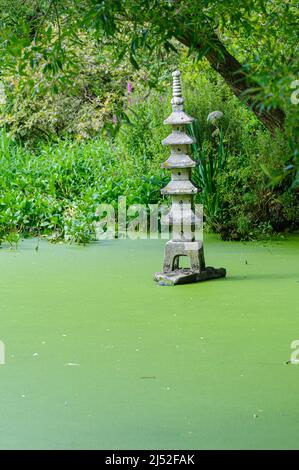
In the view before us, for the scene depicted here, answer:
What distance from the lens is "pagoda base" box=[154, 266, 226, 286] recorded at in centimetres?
577

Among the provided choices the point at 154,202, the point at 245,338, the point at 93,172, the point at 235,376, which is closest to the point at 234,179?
the point at 154,202

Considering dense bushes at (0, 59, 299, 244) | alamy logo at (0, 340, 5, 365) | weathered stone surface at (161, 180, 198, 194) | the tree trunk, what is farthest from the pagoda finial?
alamy logo at (0, 340, 5, 365)

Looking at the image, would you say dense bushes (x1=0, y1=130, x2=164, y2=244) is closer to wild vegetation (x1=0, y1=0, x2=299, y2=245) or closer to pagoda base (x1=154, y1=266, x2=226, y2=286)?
wild vegetation (x1=0, y1=0, x2=299, y2=245)

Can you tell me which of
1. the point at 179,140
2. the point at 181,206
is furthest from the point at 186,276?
the point at 179,140

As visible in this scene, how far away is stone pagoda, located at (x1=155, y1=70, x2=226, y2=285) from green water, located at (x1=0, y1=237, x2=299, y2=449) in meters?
0.16

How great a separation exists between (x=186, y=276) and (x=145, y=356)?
180 cm

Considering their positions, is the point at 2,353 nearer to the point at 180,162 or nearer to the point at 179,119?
the point at 180,162

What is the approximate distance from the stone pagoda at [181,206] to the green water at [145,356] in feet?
0.53

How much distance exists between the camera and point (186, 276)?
583 cm

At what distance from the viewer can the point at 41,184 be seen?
8836 mm

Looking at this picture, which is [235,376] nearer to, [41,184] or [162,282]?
[162,282]

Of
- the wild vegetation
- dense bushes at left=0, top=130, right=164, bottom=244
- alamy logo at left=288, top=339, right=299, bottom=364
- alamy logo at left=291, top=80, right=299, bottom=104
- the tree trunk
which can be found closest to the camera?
alamy logo at left=291, top=80, right=299, bottom=104
